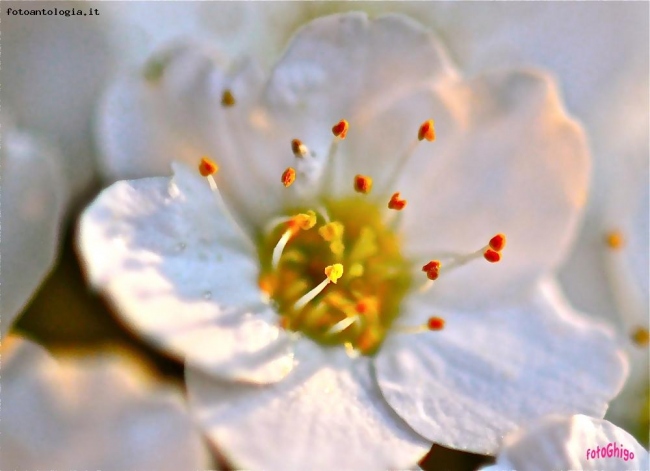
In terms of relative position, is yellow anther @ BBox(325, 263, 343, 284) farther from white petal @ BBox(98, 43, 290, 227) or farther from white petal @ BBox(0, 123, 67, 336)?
white petal @ BBox(0, 123, 67, 336)

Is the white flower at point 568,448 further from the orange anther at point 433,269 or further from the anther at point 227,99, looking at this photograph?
the anther at point 227,99

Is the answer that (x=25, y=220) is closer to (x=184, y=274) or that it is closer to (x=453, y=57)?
(x=184, y=274)

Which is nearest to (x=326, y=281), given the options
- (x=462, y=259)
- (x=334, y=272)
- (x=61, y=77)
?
(x=334, y=272)

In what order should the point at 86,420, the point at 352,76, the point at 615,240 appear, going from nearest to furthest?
the point at 86,420
the point at 352,76
the point at 615,240

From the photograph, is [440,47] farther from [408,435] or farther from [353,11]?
[408,435]

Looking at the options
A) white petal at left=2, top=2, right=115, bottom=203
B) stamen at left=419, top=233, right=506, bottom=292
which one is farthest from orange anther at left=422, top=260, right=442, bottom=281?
white petal at left=2, top=2, right=115, bottom=203

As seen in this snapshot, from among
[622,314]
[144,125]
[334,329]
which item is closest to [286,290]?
[334,329]
